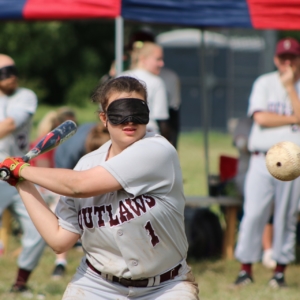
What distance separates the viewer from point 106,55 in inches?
1310

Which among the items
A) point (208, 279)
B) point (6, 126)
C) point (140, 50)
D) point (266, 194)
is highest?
point (140, 50)

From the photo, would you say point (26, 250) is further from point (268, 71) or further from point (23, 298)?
point (268, 71)

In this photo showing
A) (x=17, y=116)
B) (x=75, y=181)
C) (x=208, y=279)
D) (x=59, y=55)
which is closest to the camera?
(x=75, y=181)

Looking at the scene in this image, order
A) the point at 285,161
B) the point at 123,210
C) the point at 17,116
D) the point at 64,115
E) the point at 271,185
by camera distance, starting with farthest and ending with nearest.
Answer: the point at 64,115 < the point at 271,185 < the point at 17,116 < the point at 285,161 < the point at 123,210

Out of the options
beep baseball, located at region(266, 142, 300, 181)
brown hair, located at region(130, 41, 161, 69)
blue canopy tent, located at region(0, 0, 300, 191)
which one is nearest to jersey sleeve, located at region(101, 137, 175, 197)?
beep baseball, located at region(266, 142, 300, 181)

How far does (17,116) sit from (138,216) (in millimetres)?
2879

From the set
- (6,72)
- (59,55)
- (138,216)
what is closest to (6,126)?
(6,72)

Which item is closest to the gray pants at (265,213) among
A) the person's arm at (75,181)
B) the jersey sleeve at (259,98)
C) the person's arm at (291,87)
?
the jersey sleeve at (259,98)

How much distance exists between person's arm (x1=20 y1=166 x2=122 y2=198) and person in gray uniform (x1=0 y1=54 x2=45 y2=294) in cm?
268

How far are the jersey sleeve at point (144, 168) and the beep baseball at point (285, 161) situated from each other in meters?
1.08

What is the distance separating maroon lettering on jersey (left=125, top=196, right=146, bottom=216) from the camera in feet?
10.8

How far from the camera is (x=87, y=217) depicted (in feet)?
11.1

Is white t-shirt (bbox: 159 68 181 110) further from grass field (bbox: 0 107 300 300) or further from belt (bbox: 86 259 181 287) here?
belt (bbox: 86 259 181 287)

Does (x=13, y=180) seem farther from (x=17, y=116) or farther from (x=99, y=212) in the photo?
(x=17, y=116)
